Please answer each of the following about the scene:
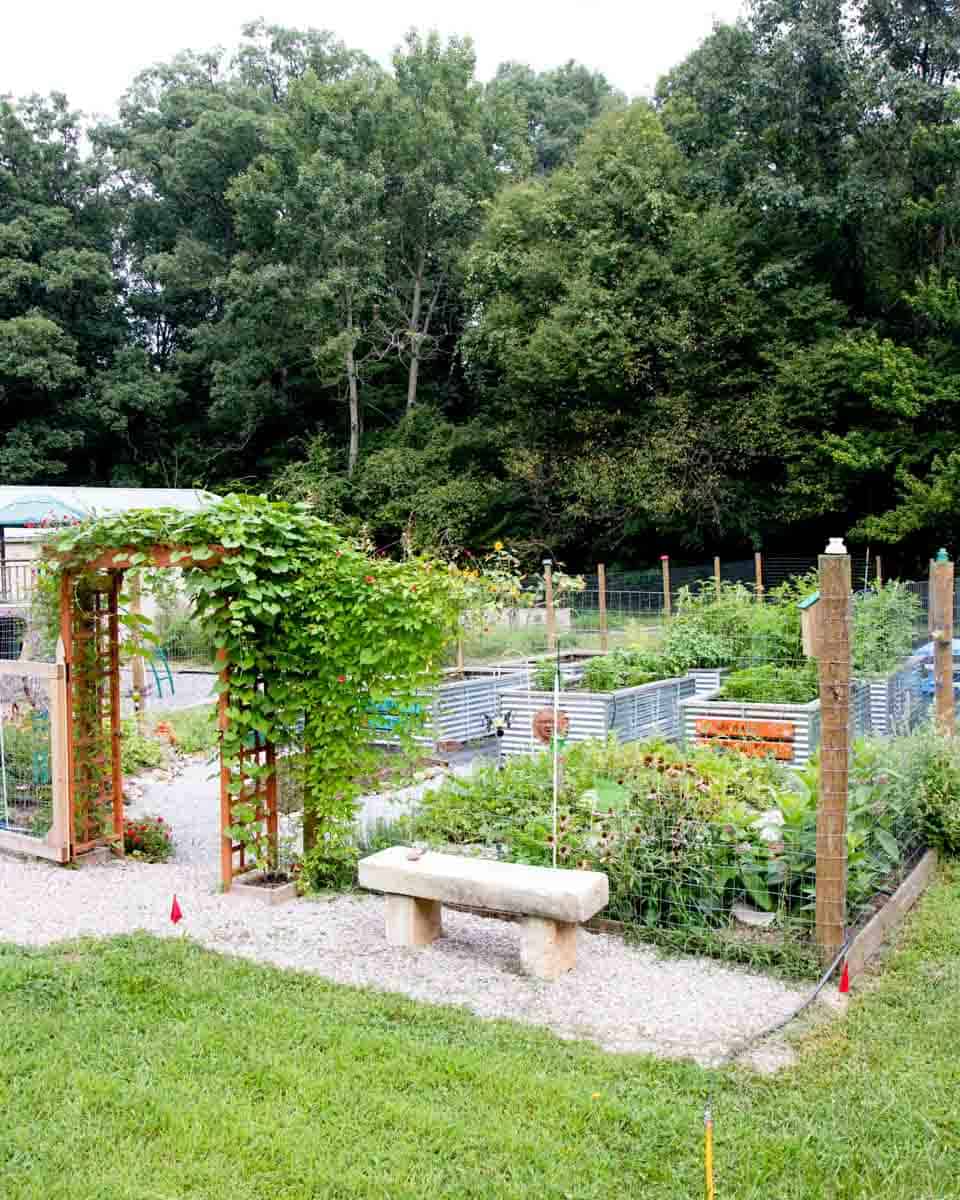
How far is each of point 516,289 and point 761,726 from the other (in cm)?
2103

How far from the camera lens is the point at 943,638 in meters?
7.12

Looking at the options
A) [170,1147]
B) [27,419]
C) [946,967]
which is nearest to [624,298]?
Result: [27,419]

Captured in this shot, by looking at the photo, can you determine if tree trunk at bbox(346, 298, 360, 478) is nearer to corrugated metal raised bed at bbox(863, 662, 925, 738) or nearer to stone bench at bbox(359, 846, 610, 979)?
corrugated metal raised bed at bbox(863, 662, 925, 738)

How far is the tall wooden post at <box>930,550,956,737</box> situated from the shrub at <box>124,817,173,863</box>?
521 centimetres

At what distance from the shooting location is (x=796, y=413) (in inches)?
924

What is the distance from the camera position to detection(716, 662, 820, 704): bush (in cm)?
884

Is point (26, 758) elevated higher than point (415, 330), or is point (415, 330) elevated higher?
point (415, 330)

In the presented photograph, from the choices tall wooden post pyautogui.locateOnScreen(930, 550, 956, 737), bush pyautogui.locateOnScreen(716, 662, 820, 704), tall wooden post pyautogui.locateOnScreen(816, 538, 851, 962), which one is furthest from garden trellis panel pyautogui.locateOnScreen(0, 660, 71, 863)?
tall wooden post pyautogui.locateOnScreen(930, 550, 956, 737)

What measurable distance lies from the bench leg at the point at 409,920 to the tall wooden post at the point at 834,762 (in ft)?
5.50

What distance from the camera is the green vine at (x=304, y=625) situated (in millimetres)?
5398

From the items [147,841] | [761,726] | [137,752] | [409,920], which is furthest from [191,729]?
[409,920]

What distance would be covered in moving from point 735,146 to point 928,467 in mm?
8560

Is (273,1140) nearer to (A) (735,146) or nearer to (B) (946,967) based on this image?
(B) (946,967)

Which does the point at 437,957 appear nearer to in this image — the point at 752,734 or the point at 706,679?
the point at 752,734
